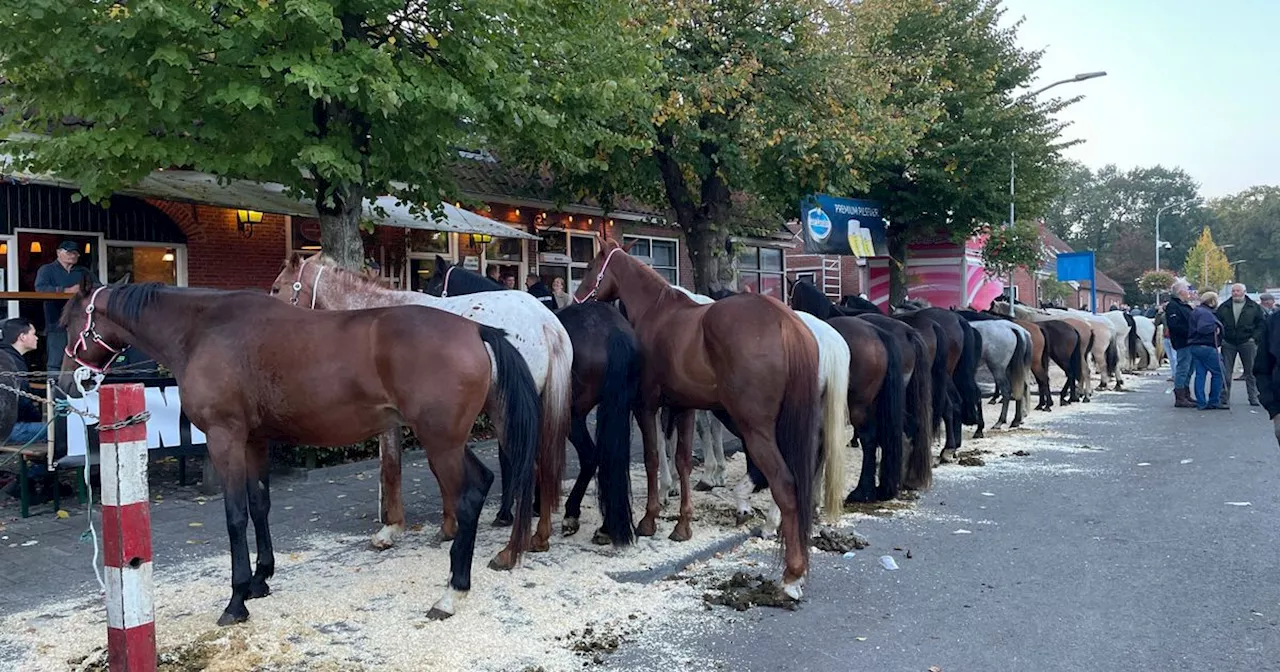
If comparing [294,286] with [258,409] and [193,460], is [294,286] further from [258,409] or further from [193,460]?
[193,460]

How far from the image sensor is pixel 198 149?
7.27m

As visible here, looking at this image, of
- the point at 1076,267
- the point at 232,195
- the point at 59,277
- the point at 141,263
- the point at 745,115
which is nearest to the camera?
the point at 59,277

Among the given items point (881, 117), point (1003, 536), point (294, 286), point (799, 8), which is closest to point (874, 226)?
point (881, 117)

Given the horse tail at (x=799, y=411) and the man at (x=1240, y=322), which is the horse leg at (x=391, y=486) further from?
the man at (x=1240, y=322)

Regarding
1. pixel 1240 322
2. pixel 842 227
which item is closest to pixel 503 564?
pixel 1240 322

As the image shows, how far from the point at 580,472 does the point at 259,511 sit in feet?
8.12

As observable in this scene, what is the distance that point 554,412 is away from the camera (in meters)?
5.66

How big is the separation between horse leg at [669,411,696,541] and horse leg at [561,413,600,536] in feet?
2.12

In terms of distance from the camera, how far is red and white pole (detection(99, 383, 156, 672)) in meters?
3.19

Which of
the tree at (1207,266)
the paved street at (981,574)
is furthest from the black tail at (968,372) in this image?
the tree at (1207,266)

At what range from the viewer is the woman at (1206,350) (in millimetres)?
13711

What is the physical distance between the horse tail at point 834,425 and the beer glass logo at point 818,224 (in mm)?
12488

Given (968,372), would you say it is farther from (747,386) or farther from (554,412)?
(554,412)

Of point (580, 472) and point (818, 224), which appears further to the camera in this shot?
point (818, 224)
